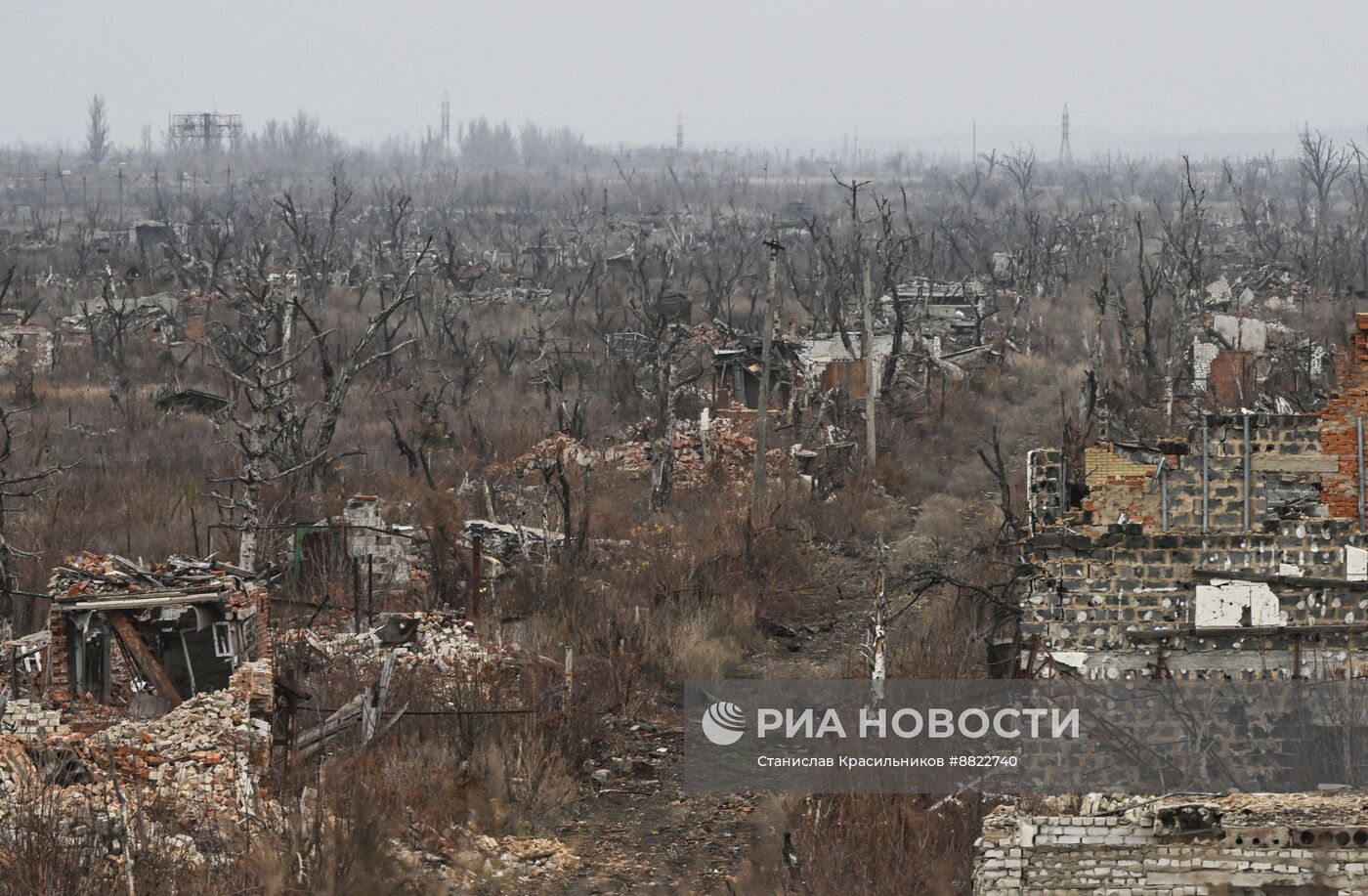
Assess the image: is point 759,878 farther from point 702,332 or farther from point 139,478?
point 702,332

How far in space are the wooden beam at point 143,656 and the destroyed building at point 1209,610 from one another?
191 inches

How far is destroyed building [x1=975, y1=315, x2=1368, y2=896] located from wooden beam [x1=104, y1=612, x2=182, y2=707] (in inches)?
191

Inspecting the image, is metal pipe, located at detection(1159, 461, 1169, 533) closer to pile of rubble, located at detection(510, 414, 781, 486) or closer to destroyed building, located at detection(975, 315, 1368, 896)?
destroyed building, located at detection(975, 315, 1368, 896)

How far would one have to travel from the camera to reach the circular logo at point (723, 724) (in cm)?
1240

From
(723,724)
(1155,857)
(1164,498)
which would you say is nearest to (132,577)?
(723,724)

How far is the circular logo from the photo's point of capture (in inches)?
488

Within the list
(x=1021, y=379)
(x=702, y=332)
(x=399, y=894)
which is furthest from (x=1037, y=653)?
(x=702, y=332)

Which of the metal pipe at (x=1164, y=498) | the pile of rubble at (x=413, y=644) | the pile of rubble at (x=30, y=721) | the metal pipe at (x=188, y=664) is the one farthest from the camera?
the pile of rubble at (x=413, y=644)

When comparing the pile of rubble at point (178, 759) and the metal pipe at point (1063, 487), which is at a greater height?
the metal pipe at point (1063, 487)

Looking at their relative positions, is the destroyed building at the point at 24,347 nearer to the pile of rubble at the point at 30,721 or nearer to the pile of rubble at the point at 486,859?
the pile of rubble at the point at 30,721

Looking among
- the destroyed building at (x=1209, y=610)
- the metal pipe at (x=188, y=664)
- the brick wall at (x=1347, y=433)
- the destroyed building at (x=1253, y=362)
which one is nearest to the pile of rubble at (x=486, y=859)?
the metal pipe at (x=188, y=664)

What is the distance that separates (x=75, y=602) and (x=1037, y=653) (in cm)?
581

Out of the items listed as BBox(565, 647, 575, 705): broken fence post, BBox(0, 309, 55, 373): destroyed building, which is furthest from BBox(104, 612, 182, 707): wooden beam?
BBox(0, 309, 55, 373): destroyed building

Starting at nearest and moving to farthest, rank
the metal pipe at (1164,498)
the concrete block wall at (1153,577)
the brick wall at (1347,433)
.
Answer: the concrete block wall at (1153,577) → the brick wall at (1347,433) → the metal pipe at (1164,498)
